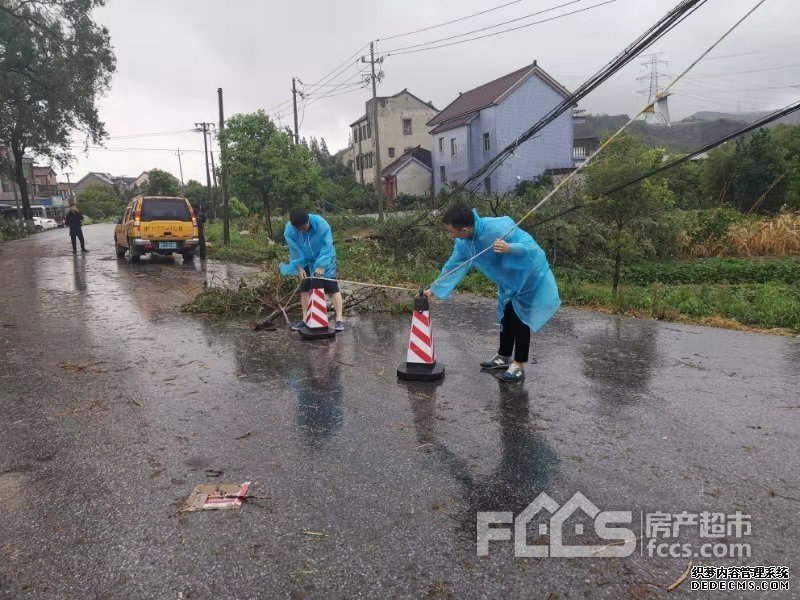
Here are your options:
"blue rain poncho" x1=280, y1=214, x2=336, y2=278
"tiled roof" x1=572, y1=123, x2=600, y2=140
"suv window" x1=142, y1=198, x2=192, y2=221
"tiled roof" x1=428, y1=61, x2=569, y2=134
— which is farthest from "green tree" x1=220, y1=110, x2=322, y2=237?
"tiled roof" x1=572, y1=123, x2=600, y2=140

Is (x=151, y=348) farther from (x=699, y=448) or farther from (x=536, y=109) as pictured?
(x=536, y=109)

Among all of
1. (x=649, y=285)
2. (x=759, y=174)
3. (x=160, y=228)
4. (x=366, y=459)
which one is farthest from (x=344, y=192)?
(x=366, y=459)

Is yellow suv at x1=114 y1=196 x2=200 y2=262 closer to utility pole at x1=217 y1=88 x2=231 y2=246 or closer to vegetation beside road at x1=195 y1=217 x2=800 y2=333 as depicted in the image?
vegetation beside road at x1=195 y1=217 x2=800 y2=333

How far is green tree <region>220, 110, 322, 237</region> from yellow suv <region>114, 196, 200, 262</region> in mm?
7007

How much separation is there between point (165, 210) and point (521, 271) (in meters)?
13.9

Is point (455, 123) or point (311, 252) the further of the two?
point (455, 123)

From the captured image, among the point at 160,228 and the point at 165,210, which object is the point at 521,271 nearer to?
the point at 160,228

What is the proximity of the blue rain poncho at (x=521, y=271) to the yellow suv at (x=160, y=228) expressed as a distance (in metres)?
13.1

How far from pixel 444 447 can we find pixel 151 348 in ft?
14.4

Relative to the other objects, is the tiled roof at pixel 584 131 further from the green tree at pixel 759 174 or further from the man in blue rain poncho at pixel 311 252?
the man in blue rain poncho at pixel 311 252

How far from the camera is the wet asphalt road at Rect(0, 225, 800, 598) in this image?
8.46ft

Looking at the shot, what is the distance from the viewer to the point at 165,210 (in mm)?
16391

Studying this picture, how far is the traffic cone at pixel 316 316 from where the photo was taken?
280 inches

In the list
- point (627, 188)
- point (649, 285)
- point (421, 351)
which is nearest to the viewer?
point (421, 351)
